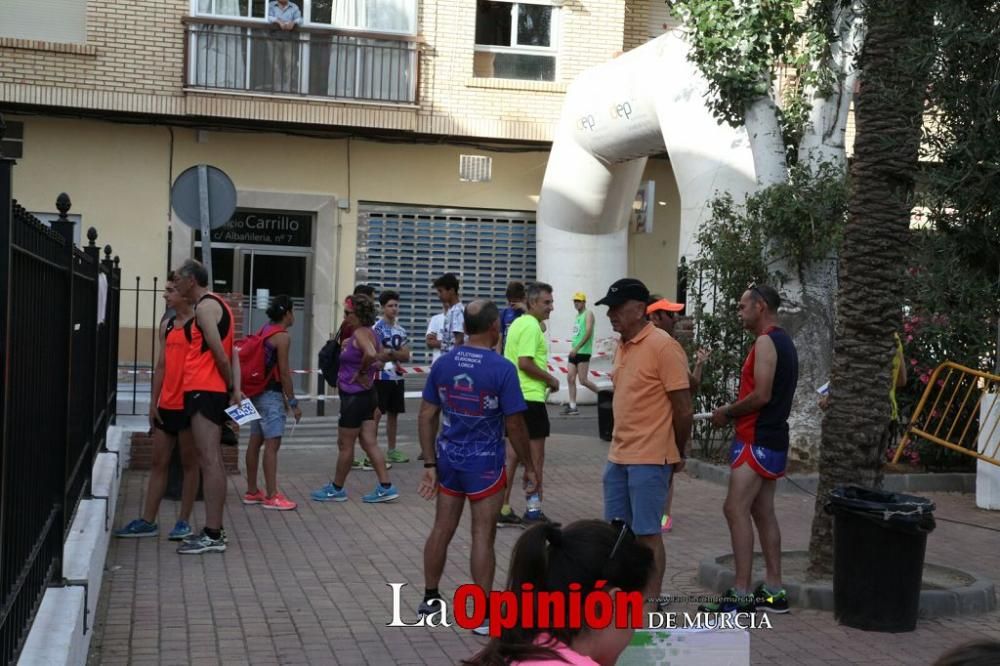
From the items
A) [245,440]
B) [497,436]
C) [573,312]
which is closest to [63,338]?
[497,436]

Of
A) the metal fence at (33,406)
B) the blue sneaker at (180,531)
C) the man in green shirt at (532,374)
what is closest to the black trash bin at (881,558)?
the man in green shirt at (532,374)

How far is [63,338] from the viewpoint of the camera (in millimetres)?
6891

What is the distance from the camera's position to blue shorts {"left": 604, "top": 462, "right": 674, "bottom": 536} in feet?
24.8

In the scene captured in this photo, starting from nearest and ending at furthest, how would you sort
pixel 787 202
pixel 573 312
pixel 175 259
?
pixel 787 202 < pixel 573 312 < pixel 175 259

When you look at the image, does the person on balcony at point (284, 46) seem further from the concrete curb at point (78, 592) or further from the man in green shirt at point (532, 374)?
the concrete curb at point (78, 592)

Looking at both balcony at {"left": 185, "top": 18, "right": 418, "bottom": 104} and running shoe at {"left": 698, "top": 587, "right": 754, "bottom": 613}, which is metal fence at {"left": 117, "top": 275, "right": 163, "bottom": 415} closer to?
balcony at {"left": 185, "top": 18, "right": 418, "bottom": 104}

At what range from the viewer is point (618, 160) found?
790 inches

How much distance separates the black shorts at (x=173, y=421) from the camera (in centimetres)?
949

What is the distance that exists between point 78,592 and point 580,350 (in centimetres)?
1443

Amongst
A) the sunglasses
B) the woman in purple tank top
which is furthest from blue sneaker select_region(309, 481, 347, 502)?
the sunglasses

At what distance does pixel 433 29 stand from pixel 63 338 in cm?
1779

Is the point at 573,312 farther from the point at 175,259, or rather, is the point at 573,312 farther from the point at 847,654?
the point at 847,654

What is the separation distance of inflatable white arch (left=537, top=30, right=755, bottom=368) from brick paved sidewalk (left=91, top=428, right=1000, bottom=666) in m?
4.05

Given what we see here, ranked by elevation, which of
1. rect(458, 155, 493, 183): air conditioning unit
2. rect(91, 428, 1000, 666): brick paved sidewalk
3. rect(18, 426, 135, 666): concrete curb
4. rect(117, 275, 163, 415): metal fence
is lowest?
rect(91, 428, 1000, 666): brick paved sidewalk
